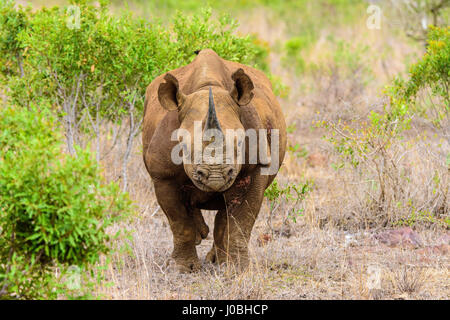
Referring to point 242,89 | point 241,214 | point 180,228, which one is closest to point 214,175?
point 242,89

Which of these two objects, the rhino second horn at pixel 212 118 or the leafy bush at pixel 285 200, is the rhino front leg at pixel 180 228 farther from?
the rhino second horn at pixel 212 118

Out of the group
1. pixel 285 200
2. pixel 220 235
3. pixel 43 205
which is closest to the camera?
pixel 43 205

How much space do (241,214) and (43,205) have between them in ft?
8.58

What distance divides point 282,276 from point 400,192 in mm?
2609

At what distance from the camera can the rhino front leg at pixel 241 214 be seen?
7051mm

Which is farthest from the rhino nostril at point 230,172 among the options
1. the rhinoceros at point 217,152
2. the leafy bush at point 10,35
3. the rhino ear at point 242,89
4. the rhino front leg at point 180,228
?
the leafy bush at point 10,35

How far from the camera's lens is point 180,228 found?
7434mm

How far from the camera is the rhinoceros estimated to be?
5992mm

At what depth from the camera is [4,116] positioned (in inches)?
212

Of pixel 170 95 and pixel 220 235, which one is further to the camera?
pixel 220 235

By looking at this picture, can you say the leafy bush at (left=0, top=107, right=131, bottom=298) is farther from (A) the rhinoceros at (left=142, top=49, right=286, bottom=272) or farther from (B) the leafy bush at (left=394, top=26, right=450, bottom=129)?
(B) the leafy bush at (left=394, top=26, right=450, bottom=129)

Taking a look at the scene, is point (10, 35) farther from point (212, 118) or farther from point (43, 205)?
point (43, 205)

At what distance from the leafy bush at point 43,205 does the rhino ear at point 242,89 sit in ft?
5.62
